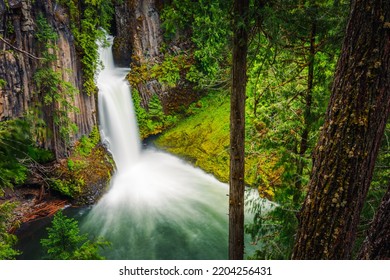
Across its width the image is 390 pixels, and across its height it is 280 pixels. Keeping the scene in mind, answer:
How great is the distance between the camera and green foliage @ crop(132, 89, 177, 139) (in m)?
14.6

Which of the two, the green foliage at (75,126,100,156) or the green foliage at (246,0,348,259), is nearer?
the green foliage at (246,0,348,259)

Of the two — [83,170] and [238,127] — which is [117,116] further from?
[238,127]

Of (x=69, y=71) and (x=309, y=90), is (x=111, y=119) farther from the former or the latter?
(x=309, y=90)

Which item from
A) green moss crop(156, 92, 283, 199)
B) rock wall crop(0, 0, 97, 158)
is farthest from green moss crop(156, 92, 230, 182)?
rock wall crop(0, 0, 97, 158)

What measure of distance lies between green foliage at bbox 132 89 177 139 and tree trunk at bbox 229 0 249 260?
11.1 metres

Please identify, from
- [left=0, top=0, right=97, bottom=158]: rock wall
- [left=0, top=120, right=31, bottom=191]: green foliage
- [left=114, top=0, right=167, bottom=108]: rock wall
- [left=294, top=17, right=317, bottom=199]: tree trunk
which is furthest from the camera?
[left=114, top=0, right=167, bottom=108]: rock wall

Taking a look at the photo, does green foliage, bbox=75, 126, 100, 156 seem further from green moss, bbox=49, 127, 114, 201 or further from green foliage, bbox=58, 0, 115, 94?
green foliage, bbox=58, 0, 115, 94

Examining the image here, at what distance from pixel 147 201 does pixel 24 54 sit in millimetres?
6272

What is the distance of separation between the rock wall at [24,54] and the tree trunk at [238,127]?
5708 millimetres

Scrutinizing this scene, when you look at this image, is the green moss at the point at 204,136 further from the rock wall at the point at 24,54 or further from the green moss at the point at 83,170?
the rock wall at the point at 24,54

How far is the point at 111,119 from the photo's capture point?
43.7 feet

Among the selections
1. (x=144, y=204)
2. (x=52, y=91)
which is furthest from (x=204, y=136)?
(x=52, y=91)

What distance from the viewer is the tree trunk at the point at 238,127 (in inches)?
139
